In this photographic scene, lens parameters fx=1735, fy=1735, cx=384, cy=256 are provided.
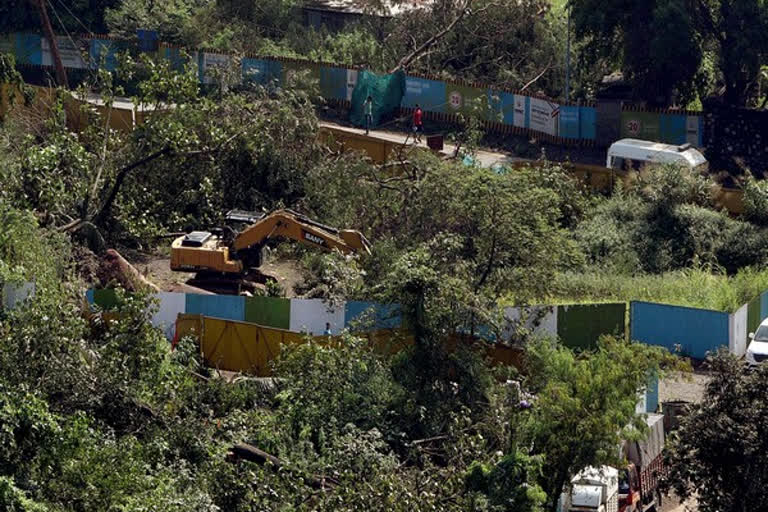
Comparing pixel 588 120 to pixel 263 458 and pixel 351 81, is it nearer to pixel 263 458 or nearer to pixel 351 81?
pixel 351 81

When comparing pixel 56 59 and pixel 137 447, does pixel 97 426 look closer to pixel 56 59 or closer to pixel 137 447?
pixel 137 447

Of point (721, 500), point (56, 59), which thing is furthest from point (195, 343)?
point (56, 59)

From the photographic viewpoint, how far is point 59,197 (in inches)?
1385

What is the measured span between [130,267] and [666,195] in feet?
40.5

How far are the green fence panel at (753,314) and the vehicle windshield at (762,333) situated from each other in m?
0.96

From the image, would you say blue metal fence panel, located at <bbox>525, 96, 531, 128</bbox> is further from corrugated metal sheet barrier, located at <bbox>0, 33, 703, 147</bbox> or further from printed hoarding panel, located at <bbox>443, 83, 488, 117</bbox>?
printed hoarding panel, located at <bbox>443, 83, 488, 117</bbox>

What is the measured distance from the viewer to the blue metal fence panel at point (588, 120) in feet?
151

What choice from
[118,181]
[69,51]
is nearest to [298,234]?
[118,181]

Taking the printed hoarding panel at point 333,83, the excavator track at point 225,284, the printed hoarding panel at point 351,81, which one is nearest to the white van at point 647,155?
the printed hoarding panel at point 351,81

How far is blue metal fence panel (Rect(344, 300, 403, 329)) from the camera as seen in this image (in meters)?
29.3

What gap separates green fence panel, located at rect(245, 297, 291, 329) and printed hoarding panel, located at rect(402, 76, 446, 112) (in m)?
17.3

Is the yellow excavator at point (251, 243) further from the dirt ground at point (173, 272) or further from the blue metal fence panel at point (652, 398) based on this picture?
the blue metal fence panel at point (652, 398)

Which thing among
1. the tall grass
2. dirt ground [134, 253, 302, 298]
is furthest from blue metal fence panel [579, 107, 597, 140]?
dirt ground [134, 253, 302, 298]

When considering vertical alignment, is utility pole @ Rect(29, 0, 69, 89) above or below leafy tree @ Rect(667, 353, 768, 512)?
above
